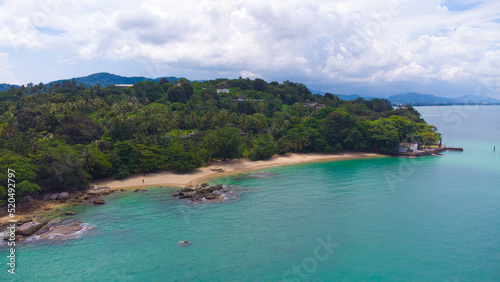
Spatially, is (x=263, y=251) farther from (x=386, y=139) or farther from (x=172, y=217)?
(x=386, y=139)

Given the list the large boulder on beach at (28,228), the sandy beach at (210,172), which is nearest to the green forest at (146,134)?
the sandy beach at (210,172)

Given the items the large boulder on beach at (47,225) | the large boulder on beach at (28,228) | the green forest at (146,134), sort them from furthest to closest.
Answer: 1. the green forest at (146,134)
2. the large boulder on beach at (47,225)
3. the large boulder on beach at (28,228)

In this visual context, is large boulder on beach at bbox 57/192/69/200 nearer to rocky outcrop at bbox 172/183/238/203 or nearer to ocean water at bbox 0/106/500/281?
ocean water at bbox 0/106/500/281

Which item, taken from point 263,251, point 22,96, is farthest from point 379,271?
point 22,96

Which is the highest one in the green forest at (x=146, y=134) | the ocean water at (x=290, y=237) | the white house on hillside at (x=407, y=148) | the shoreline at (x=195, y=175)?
the green forest at (x=146, y=134)

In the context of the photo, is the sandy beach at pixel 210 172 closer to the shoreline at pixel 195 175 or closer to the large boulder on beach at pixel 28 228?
the shoreline at pixel 195 175

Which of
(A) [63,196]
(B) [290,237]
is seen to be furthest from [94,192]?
(B) [290,237]
